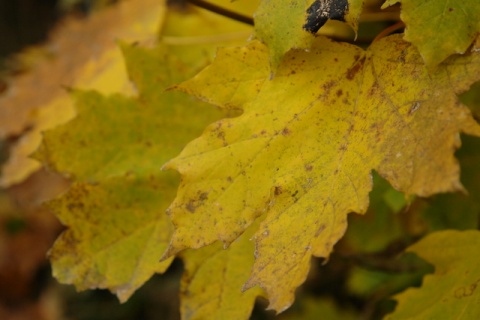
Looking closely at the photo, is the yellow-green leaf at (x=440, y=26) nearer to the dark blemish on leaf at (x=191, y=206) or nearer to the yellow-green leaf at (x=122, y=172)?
the dark blemish on leaf at (x=191, y=206)

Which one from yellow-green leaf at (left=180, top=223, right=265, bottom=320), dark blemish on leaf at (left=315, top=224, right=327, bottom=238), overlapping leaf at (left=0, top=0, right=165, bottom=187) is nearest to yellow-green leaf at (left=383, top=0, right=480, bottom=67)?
dark blemish on leaf at (left=315, top=224, right=327, bottom=238)

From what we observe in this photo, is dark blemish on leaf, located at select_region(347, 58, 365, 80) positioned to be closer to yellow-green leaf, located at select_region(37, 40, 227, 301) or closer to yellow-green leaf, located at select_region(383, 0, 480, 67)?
yellow-green leaf, located at select_region(383, 0, 480, 67)

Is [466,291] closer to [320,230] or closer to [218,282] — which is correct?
[320,230]

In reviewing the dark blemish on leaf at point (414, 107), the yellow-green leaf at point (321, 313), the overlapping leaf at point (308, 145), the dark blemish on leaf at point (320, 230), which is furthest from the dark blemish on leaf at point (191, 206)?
the yellow-green leaf at point (321, 313)

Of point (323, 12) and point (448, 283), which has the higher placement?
point (323, 12)

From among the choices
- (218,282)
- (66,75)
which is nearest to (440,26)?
(218,282)
